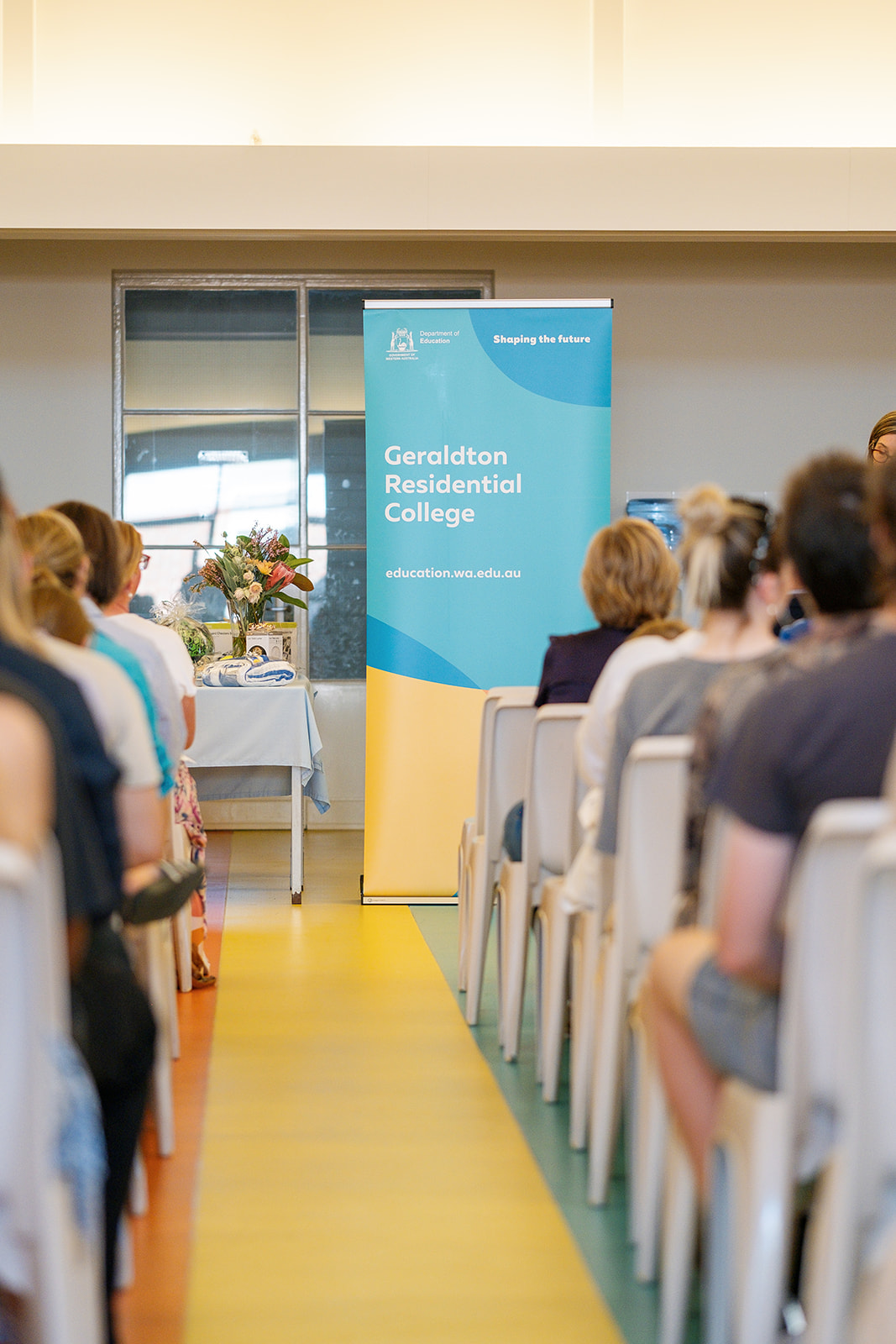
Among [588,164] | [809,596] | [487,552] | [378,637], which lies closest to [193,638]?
[378,637]

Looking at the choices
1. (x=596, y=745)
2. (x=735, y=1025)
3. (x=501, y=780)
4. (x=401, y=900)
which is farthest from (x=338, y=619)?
(x=735, y=1025)

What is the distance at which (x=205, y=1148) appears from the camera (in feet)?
9.29

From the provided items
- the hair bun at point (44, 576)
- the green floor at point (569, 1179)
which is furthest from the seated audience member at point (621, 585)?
the hair bun at point (44, 576)

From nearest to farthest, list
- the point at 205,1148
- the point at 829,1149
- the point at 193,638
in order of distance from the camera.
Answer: the point at 829,1149, the point at 205,1148, the point at 193,638

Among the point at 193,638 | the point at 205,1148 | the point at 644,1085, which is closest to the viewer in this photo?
the point at 644,1085

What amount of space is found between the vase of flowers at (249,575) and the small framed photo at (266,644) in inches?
1.3

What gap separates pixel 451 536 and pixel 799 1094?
406 cm

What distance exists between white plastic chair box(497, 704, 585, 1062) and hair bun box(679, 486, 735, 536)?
82 centimetres

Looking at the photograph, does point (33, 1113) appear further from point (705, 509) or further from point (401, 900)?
point (401, 900)

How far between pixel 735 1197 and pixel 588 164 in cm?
568

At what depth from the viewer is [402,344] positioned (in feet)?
17.5

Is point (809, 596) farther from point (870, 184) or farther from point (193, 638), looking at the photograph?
point (870, 184)

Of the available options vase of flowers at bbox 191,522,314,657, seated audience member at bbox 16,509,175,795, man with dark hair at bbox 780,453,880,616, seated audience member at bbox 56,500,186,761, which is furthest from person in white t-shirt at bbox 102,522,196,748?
man with dark hair at bbox 780,453,880,616

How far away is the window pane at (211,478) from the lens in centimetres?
738
